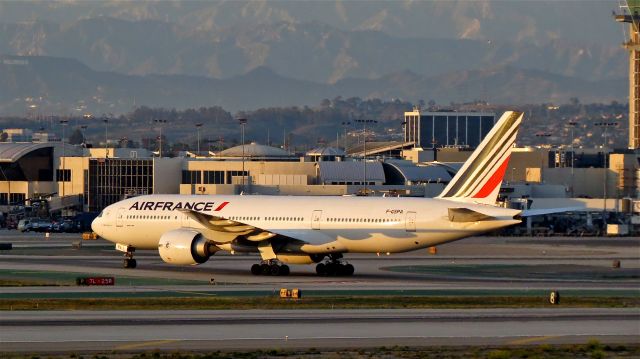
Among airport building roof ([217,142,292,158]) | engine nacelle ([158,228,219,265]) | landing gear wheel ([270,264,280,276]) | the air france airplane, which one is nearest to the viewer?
the air france airplane

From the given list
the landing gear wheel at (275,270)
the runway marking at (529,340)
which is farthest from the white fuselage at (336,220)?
the runway marking at (529,340)

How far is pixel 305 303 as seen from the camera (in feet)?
169

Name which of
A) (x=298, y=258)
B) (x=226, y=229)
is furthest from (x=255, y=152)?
(x=226, y=229)

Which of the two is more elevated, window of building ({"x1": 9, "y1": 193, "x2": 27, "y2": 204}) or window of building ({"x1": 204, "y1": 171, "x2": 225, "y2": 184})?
window of building ({"x1": 204, "y1": 171, "x2": 225, "y2": 184})

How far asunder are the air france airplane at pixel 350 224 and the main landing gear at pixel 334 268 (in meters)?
0.05

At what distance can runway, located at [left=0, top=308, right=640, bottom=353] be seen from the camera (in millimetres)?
39469

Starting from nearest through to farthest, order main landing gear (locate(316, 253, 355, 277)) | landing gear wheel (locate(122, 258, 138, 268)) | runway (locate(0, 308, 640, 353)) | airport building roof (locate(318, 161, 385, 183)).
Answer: runway (locate(0, 308, 640, 353)) < main landing gear (locate(316, 253, 355, 277)) < landing gear wheel (locate(122, 258, 138, 268)) < airport building roof (locate(318, 161, 385, 183))

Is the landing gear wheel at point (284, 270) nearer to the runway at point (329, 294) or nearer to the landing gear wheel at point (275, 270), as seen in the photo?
the landing gear wheel at point (275, 270)

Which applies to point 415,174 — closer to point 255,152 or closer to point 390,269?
point 255,152

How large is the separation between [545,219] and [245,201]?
7137cm

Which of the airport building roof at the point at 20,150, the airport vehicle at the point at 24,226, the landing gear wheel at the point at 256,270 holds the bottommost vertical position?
the landing gear wheel at the point at 256,270

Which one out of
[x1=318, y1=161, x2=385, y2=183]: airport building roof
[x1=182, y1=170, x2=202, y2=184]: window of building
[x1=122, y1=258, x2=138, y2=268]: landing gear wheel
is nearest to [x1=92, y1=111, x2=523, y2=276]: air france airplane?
[x1=122, y1=258, x2=138, y2=268]: landing gear wheel

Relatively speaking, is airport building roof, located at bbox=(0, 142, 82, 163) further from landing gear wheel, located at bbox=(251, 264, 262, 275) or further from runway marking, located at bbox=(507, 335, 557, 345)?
runway marking, located at bbox=(507, 335, 557, 345)

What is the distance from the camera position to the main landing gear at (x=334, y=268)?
68062mm
